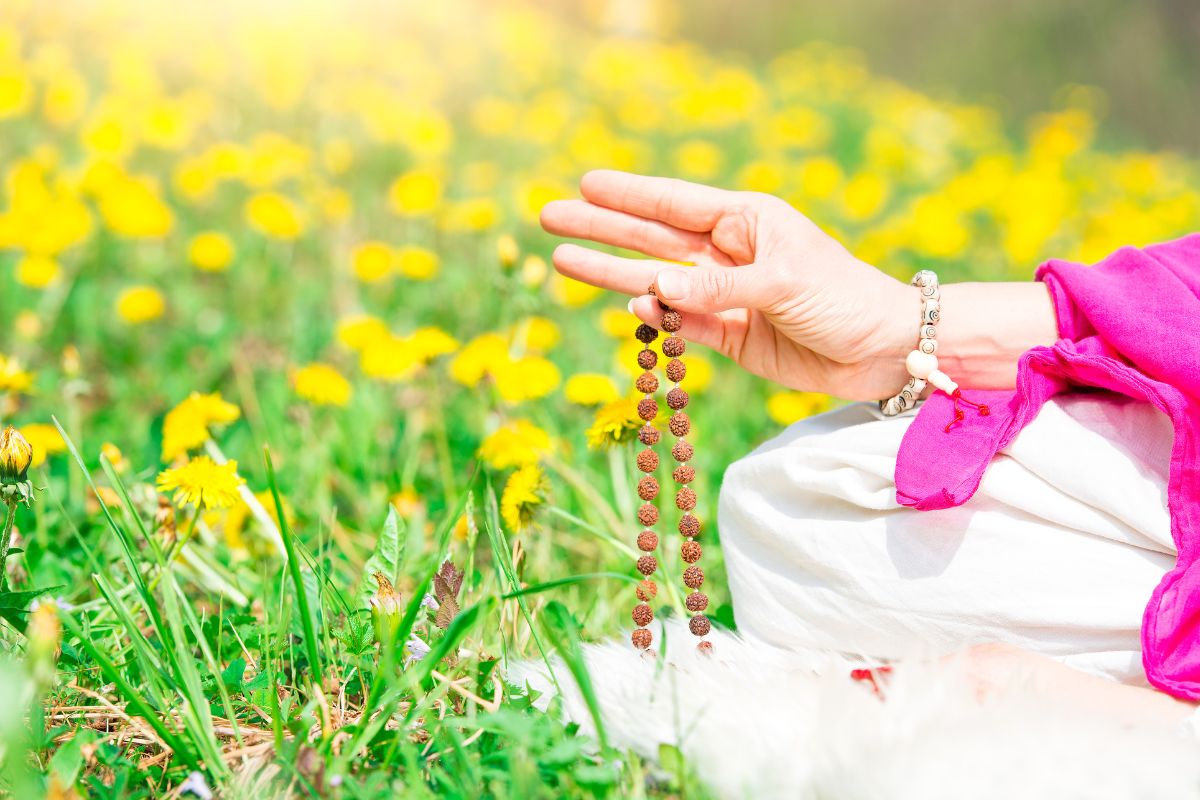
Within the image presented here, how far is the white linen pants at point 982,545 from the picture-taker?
104cm

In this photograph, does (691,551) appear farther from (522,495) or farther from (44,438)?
(44,438)

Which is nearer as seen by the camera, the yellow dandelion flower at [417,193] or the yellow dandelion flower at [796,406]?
the yellow dandelion flower at [796,406]

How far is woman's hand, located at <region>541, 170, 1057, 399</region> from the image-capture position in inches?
44.9

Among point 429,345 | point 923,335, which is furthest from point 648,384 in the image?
point 429,345

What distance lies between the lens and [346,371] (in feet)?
7.00

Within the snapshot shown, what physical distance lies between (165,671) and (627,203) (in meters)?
0.75

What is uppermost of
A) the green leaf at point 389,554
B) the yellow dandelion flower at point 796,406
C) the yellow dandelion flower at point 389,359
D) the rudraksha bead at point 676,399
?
the rudraksha bead at point 676,399

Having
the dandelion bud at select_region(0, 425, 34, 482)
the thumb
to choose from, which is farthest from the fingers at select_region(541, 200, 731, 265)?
the dandelion bud at select_region(0, 425, 34, 482)

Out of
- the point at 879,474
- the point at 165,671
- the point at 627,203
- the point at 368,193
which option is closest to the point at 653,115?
the point at 368,193

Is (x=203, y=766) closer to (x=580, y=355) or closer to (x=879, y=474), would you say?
(x=879, y=474)

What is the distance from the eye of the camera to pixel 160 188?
309cm

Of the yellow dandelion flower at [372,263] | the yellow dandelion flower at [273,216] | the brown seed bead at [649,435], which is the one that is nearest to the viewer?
the brown seed bead at [649,435]

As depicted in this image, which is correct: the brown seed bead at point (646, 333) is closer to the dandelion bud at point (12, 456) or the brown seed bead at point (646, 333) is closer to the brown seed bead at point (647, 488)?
the brown seed bead at point (647, 488)

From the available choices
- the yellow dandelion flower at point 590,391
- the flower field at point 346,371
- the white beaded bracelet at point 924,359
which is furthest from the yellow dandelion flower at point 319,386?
the white beaded bracelet at point 924,359
